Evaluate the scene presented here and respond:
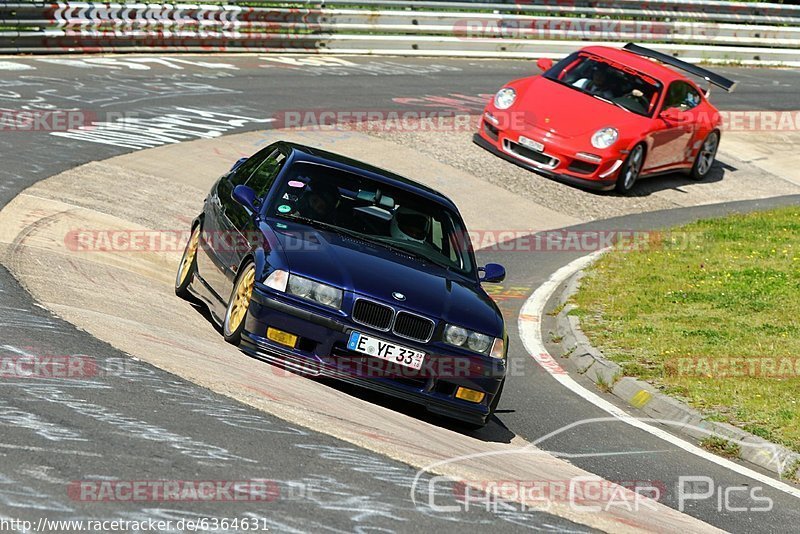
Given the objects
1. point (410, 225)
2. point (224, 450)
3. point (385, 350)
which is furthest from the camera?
point (410, 225)

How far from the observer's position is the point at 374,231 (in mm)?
9109

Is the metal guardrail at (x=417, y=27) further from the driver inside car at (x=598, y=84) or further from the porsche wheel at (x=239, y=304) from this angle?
the porsche wheel at (x=239, y=304)

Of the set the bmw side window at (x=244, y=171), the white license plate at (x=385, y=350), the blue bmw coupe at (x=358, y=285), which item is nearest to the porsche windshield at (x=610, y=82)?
the bmw side window at (x=244, y=171)

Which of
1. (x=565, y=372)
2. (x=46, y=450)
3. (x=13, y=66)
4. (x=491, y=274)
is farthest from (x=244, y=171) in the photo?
(x=13, y=66)

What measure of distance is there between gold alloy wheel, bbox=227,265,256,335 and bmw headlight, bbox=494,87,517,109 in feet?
35.0

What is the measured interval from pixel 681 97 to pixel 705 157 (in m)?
1.52

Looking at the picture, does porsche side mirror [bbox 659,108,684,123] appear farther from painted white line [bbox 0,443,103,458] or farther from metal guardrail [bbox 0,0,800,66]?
painted white line [bbox 0,443,103,458]

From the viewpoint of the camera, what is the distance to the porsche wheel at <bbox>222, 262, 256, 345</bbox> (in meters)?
8.27

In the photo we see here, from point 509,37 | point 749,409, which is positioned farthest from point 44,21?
point 749,409

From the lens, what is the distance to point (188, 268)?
10.3 m

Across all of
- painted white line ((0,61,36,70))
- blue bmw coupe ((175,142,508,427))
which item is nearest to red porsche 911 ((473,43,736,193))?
painted white line ((0,61,36,70))

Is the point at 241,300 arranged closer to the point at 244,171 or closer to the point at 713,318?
the point at 244,171

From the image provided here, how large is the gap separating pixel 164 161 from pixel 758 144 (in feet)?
41.3

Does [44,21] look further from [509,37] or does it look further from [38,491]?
[38,491]
